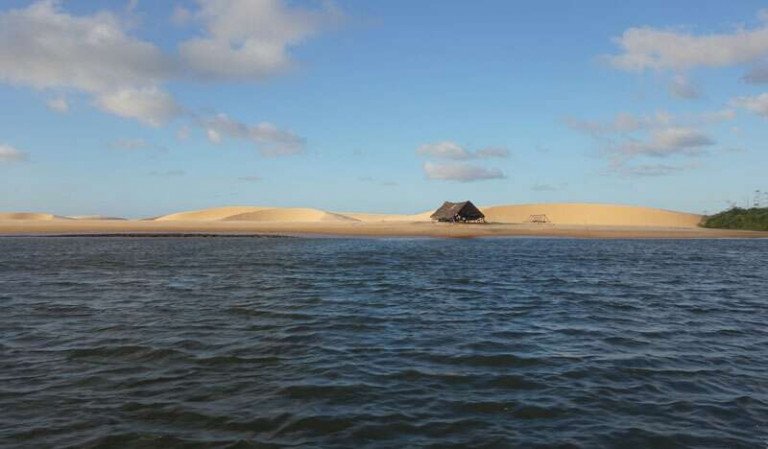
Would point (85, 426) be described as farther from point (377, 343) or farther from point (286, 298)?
point (286, 298)

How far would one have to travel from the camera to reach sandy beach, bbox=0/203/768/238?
255 ft

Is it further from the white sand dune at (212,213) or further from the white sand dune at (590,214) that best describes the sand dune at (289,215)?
the white sand dune at (590,214)

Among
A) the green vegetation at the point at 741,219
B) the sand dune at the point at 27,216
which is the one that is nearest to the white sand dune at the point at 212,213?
the sand dune at the point at 27,216

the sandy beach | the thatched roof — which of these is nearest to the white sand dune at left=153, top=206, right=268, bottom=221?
the sandy beach

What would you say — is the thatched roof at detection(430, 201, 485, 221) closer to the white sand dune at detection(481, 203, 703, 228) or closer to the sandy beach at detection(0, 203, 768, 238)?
the sandy beach at detection(0, 203, 768, 238)

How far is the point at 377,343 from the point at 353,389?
348 centimetres

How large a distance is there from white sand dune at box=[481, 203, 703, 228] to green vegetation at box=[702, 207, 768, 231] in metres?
33.4

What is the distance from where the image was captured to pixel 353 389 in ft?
31.2

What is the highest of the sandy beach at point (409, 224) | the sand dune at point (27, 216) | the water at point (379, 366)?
the sand dune at point (27, 216)

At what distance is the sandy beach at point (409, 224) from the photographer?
77.8m

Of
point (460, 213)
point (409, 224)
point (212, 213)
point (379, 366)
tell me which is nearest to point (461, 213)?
point (460, 213)

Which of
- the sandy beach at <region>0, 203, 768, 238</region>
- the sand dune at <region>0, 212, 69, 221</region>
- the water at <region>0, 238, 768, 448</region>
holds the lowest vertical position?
the water at <region>0, 238, 768, 448</region>

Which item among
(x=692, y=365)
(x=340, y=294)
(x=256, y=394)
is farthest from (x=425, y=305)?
(x=256, y=394)

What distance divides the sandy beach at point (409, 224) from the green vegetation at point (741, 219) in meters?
4.87
